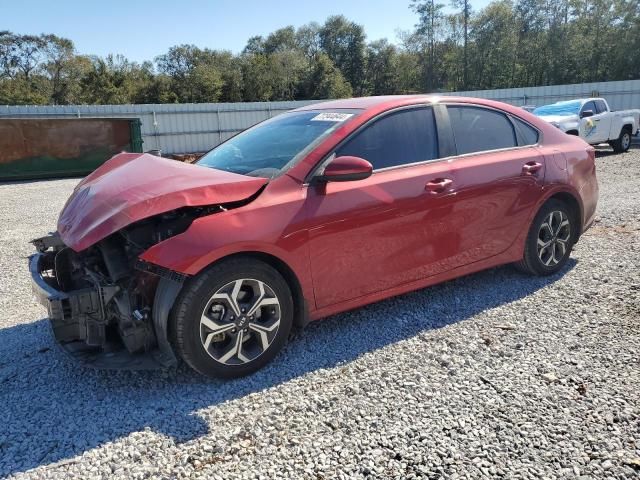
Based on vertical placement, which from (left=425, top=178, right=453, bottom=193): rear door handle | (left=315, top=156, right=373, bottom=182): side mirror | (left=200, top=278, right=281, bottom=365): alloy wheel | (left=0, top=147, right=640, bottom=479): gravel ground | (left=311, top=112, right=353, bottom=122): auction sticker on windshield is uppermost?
(left=311, top=112, right=353, bottom=122): auction sticker on windshield

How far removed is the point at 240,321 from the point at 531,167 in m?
2.89

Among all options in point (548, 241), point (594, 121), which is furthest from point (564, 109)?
point (548, 241)

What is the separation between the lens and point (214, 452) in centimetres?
245

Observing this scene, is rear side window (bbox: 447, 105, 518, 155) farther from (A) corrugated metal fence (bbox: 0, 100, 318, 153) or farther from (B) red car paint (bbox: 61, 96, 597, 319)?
(A) corrugated metal fence (bbox: 0, 100, 318, 153)

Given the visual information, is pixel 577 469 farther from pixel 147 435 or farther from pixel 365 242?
pixel 147 435

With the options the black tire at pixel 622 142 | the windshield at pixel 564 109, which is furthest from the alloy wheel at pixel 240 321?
the black tire at pixel 622 142

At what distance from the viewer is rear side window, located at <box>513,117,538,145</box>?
14.9 ft

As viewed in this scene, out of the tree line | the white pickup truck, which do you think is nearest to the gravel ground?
the white pickup truck

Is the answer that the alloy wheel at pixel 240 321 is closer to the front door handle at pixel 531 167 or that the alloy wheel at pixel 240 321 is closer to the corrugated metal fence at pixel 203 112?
the front door handle at pixel 531 167

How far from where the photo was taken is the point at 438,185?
12.4 feet

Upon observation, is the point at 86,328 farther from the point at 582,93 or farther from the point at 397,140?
the point at 582,93

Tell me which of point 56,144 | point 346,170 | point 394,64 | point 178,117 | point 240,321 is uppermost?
point 394,64

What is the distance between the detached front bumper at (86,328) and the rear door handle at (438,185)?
2.21m

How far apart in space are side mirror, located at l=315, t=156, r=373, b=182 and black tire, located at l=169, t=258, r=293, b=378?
71 cm
